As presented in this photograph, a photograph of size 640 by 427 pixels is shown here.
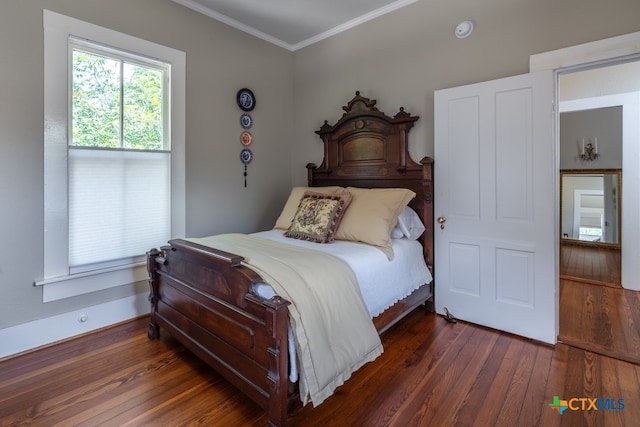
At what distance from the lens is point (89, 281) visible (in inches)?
103

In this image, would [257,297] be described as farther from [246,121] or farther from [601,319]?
[601,319]

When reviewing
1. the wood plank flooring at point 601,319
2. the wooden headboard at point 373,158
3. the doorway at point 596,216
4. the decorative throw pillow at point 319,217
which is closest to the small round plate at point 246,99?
the wooden headboard at point 373,158

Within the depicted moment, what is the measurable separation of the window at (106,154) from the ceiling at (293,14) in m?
0.67

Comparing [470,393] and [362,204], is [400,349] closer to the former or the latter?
[470,393]

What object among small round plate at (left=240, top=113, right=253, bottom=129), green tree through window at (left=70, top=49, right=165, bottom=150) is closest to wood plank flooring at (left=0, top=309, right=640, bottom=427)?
green tree through window at (left=70, top=49, right=165, bottom=150)

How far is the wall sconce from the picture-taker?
505 cm

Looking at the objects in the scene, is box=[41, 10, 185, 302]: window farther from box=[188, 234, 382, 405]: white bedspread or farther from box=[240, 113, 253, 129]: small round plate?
box=[188, 234, 382, 405]: white bedspread

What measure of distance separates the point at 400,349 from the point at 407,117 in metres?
2.02

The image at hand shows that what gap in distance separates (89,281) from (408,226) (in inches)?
103

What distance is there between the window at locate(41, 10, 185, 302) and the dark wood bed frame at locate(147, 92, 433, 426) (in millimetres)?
501

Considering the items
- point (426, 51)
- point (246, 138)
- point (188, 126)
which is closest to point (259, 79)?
point (246, 138)

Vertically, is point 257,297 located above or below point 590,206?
below

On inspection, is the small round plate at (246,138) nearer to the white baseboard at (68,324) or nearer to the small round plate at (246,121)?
the small round plate at (246,121)

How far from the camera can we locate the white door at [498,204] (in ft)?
7.77
